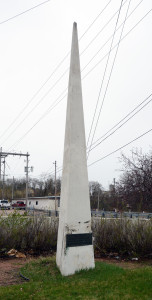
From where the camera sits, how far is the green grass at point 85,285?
4.68 m

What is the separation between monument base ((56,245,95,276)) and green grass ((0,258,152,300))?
0.50ft

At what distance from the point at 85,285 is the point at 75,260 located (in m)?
1.27

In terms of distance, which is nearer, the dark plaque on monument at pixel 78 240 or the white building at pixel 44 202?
the dark plaque on monument at pixel 78 240

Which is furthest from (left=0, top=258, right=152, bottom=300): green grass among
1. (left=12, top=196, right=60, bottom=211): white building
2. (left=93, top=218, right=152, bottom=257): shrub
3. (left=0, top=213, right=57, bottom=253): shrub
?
(left=12, top=196, right=60, bottom=211): white building

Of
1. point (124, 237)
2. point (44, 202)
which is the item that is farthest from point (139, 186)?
point (44, 202)

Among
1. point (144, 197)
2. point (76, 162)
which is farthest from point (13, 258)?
point (144, 197)

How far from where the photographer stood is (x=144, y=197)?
18.2m

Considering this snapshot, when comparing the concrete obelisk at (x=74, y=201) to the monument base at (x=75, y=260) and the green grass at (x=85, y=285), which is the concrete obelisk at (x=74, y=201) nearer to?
the monument base at (x=75, y=260)

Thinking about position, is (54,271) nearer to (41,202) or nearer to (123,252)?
(123,252)

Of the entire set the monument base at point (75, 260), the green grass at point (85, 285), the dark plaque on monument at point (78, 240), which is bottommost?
the green grass at point (85, 285)

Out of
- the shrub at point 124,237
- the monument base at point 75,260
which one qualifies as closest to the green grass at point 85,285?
the monument base at point 75,260

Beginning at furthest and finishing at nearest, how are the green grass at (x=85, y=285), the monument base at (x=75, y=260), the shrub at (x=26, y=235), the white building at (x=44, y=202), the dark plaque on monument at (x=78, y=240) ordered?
the white building at (x=44, y=202) < the shrub at (x=26, y=235) < the dark plaque on monument at (x=78, y=240) < the monument base at (x=75, y=260) < the green grass at (x=85, y=285)

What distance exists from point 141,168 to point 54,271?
43.2ft

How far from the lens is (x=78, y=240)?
6672mm
